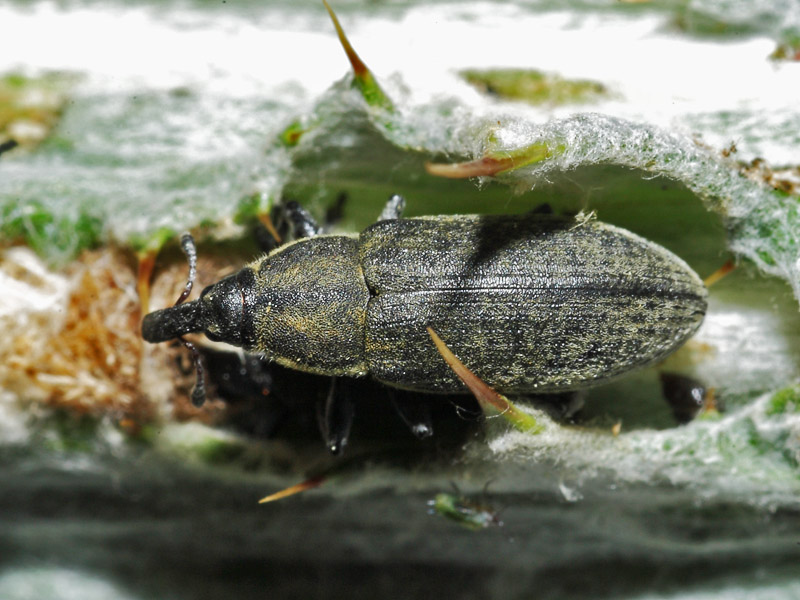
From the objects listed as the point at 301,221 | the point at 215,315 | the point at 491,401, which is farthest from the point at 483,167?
the point at 215,315

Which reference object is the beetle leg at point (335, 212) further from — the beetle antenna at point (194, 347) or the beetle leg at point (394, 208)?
the beetle antenna at point (194, 347)

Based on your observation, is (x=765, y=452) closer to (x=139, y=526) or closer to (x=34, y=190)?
(x=139, y=526)

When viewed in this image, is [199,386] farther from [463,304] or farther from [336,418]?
[463,304]

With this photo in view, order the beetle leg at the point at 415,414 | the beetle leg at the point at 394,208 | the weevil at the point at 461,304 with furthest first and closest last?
the beetle leg at the point at 394,208 → the beetle leg at the point at 415,414 → the weevil at the point at 461,304

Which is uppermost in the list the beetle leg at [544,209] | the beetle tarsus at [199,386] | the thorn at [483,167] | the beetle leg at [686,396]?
the thorn at [483,167]

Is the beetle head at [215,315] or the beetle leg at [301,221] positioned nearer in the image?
the beetle head at [215,315]

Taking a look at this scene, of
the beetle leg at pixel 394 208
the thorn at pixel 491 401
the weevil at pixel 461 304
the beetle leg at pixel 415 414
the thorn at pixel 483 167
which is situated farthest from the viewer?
the beetle leg at pixel 394 208

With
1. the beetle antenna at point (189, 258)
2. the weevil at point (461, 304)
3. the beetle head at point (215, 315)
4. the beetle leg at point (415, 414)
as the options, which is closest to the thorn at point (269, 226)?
the weevil at point (461, 304)

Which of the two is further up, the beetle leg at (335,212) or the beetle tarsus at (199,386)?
the beetle leg at (335,212)

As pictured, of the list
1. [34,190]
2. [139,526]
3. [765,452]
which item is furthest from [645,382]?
[34,190]
